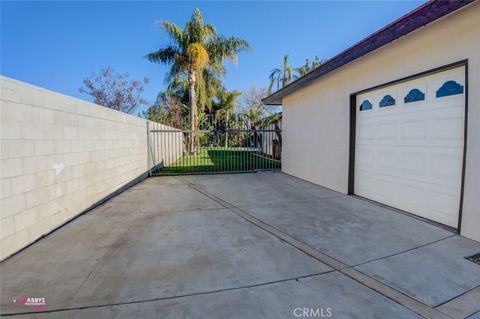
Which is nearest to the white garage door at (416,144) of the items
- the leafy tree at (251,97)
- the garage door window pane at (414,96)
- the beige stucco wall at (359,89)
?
the garage door window pane at (414,96)

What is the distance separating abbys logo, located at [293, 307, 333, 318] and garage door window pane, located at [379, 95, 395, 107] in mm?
4440

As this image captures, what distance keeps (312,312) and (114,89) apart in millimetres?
19633

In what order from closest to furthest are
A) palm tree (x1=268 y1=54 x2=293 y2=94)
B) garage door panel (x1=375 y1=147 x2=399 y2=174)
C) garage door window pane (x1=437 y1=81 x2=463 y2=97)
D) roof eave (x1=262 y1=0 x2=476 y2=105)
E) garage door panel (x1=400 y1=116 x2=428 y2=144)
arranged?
roof eave (x1=262 y1=0 x2=476 y2=105) < garage door window pane (x1=437 y1=81 x2=463 y2=97) < garage door panel (x1=400 y1=116 x2=428 y2=144) < garage door panel (x1=375 y1=147 x2=399 y2=174) < palm tree (x1=268 y1=54 x2=293 y2=94)

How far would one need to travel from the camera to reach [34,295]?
86.4 inches

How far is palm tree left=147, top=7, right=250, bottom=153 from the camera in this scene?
47.1 feet

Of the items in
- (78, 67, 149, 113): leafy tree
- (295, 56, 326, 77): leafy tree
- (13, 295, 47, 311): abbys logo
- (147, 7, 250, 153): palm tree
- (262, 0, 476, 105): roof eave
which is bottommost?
(13, 295, 47, 311): abbys logo

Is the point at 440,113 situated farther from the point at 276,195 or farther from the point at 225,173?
the point at 225,173

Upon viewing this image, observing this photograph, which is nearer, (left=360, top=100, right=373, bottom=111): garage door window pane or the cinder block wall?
the cinder block wall

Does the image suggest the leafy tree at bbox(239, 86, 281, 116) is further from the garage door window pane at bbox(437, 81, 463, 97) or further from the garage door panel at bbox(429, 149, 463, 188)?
the garage door panel at bbox(429, 149, 463, 188)

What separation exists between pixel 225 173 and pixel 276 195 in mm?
3786

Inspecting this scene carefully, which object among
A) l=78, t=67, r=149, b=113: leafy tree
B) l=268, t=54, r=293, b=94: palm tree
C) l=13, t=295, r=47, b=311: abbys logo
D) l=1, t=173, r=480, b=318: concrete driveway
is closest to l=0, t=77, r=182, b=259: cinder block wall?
l=1, t=173, r=480, b=318: concrete driveway

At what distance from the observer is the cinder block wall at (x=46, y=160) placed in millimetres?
2898

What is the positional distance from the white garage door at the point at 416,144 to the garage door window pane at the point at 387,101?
0.02m

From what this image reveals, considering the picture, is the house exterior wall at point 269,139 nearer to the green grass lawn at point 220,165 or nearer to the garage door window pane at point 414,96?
the green grass lawn at point 220,165
